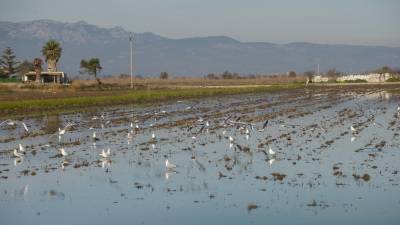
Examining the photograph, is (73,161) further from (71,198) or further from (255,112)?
(255,112)

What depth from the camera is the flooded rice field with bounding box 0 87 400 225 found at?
10.8 m

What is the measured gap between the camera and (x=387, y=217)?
10.4 meters

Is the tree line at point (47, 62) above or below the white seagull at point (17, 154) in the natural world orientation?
above

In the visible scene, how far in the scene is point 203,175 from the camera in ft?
46.5

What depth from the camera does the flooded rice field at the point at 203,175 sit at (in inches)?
425

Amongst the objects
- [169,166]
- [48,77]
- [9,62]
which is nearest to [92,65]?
[9,62]

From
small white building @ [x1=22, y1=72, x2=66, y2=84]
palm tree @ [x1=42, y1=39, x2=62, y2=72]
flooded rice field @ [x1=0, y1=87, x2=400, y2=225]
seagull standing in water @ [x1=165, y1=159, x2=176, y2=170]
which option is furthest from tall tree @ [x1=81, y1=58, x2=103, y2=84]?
seagull standing in water @ [x1=165, y1=159, x2=176, y2=170]

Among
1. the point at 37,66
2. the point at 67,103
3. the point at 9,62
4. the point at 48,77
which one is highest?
the point at 9,62

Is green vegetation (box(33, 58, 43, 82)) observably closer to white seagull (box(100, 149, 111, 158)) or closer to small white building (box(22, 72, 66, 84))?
small white building (box(22, 72, 66, 84))

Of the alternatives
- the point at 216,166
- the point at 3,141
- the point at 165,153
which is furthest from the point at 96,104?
the point at 216,166

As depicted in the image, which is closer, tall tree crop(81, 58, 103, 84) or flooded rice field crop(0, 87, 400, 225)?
flooded rice field crop(0, 87, 400, 225)

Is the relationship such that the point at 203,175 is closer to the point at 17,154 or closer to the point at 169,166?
the point at 169,166

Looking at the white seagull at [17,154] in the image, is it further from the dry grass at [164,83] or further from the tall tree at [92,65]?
the tall tree at [92,65]

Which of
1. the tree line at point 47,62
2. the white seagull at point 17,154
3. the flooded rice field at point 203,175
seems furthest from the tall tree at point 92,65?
the white seagull at point 17,154
